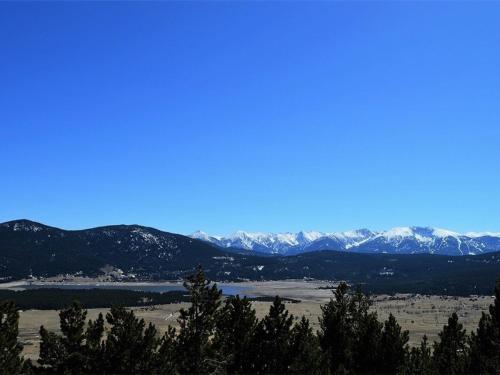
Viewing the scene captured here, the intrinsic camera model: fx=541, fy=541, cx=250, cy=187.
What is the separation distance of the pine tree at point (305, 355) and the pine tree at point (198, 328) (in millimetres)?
6505

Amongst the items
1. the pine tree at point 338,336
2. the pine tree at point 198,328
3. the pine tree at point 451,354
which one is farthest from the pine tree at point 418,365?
the pine tree at point 198,328

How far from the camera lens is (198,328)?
39094mm

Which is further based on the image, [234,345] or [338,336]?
[338,336]

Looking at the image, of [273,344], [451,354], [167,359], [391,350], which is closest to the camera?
[167,359]

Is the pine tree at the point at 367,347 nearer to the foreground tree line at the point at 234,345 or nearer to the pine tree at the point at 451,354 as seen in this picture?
the foreground tree line at the point at 234,345

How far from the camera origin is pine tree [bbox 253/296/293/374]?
1774 inches

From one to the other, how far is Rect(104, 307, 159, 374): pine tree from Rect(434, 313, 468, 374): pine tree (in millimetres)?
27013

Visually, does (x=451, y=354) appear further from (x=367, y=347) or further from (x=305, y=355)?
(x=305, y=355)

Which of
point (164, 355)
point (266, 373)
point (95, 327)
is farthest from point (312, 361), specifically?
point (95, 327)

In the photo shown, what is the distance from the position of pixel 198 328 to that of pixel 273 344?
9246 mm

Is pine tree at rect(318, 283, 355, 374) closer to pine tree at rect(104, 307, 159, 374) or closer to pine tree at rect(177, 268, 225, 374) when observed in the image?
pine tree at rect(177, 268, 225, 374)

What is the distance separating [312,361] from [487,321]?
22723mm

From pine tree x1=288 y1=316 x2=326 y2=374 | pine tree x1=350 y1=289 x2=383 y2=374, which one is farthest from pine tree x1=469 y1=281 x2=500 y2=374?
pine tree x1=288 y1=316 x2=326 y2=374

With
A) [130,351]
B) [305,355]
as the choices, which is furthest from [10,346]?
[305,355]
